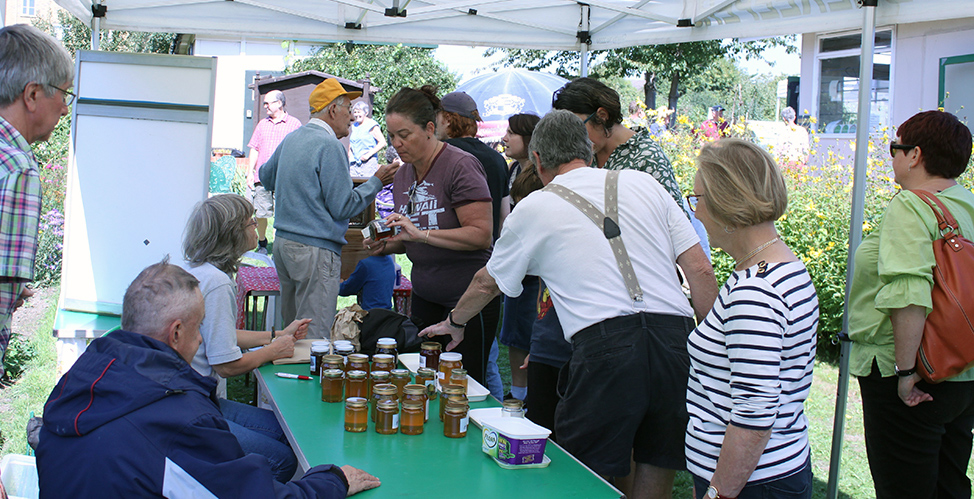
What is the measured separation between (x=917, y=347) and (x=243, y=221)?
92.9 inches

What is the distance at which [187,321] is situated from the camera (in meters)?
1.72

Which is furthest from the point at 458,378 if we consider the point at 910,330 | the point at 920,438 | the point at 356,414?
the point at 920,438

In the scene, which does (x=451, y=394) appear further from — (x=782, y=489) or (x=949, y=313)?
(x=949, y=313)

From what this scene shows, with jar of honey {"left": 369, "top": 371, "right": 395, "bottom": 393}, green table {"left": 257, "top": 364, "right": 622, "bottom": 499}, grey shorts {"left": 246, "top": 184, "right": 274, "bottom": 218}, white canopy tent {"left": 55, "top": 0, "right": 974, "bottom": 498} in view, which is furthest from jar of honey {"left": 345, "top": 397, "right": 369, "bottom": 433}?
grey shorts {"left": 246, "top": 184, "right": 274, "bottom": 218}

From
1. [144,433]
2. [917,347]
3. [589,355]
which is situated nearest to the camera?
[144,433]

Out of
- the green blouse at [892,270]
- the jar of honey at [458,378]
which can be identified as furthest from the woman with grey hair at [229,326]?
the green blouse at [892,270]

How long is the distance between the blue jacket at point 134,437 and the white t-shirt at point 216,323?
3.25 ft

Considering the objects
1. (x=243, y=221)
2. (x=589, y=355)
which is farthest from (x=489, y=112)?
(x=589, y=355)

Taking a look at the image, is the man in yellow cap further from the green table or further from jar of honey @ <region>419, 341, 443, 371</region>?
the green table

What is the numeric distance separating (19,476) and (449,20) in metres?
3.95

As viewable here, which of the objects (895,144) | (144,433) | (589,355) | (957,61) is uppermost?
(957,61)

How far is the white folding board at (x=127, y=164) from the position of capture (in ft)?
12.8

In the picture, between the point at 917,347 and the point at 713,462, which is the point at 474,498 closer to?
the point at 713,462

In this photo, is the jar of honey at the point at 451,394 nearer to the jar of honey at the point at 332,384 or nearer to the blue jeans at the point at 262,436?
the jar of honey at the point at 332,384
